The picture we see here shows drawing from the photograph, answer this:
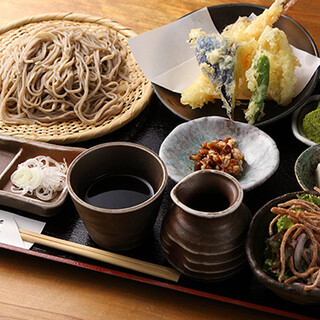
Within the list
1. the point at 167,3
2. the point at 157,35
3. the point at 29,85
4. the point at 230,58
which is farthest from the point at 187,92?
the point at 167,3

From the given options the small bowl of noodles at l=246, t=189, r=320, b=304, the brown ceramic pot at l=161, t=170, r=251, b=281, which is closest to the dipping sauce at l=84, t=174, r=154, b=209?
the brown ceramic pot at l=161, t=170, r=251, b=281

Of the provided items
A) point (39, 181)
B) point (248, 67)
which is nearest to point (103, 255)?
point (39, 181)

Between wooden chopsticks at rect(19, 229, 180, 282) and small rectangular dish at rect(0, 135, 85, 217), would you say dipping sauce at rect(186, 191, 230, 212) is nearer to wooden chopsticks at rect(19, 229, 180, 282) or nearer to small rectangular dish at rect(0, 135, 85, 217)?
wooden chopsticks at rect(19, 229, 180, 282)

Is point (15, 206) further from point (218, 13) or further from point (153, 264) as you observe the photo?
point (218, 13)

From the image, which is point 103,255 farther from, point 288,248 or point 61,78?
point 61,78

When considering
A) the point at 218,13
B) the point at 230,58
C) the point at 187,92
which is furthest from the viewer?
the point at 218,13

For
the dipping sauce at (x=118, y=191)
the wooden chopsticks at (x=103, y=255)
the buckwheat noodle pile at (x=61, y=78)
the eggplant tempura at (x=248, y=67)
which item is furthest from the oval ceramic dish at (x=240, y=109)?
the wooden chopsticks at (x=103, y=255)

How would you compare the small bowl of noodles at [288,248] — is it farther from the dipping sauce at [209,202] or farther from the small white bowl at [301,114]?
the small white bowl at [301,114]
